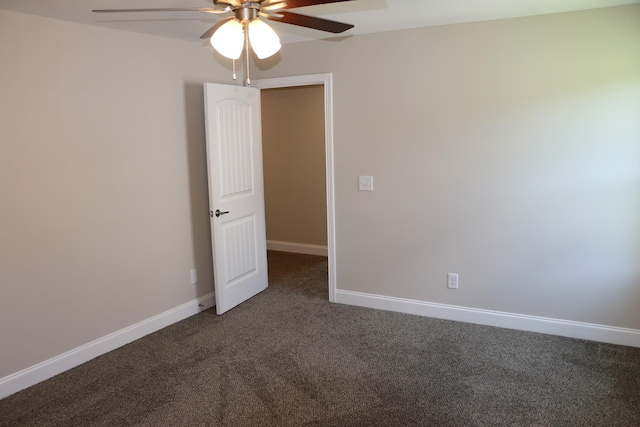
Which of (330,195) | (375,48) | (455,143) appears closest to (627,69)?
(455,143)

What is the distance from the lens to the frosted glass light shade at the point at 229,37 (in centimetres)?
201

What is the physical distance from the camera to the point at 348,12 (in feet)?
9.46

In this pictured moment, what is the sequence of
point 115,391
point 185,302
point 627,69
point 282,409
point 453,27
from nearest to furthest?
point 282,409
point 115,391
point 627,69
point 453,27
point 185,302

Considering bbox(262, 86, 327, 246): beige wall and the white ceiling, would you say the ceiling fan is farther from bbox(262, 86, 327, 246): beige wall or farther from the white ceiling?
bbox(262, 86, 327, 246): beige wall

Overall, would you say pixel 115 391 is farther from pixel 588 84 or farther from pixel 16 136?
pixel 588 84

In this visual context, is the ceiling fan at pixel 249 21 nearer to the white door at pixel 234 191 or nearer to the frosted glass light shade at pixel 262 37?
the frosted glass light shade at pixel 262 37

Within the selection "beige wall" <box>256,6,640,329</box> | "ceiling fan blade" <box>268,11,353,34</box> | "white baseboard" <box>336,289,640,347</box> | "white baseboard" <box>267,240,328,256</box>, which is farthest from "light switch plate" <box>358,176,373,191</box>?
"white baseboard" <box>267,240,328,256</box>

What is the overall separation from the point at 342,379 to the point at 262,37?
6.82 ft

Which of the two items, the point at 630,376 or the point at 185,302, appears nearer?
the point at 630,376

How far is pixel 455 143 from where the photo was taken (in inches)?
135

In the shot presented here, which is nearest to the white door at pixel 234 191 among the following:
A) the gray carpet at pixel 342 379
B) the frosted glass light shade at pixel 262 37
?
the gray carpet at pixel 342 379

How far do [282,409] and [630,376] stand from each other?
2.19 m

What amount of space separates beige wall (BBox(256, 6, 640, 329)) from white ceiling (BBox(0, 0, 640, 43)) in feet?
0.54

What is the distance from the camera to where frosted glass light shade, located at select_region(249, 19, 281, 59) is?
2.00 metres
